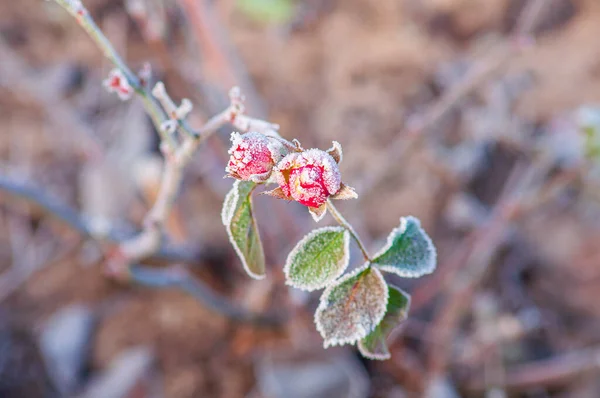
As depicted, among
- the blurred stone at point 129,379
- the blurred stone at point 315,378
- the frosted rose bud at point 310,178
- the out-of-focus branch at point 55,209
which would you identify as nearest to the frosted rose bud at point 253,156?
the frosted rose bud at point 310,178

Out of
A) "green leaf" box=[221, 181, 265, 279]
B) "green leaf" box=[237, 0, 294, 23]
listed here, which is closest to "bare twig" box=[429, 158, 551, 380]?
"green leaf" box=[221, 181, 265, 279]

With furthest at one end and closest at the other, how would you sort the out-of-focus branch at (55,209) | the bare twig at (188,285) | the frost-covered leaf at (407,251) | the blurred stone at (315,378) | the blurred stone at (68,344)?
the blurred stone at (68,344), the blurred stone at (315,378), the bare twig at (188,285), the out-of-focus branch at (55,209), the frost-covered leaf at (407,251)

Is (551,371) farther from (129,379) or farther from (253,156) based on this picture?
(253,156)

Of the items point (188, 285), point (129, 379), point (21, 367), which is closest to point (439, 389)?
point (188, 285)

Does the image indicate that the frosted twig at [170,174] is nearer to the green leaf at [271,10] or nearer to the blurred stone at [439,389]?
the blurred stone at [439,389]

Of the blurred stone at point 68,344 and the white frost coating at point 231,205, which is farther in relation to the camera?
the blurred stone at point 68,344

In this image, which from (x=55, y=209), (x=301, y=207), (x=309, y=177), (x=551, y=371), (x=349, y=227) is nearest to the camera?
(x=309, y=177)
